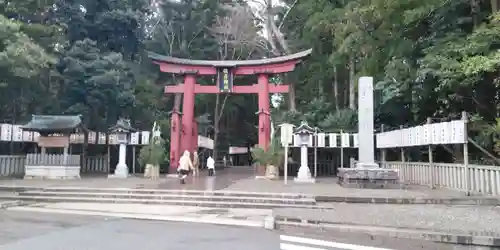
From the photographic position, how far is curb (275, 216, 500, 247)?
22.4 feet

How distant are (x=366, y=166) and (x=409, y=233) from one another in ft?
25.8

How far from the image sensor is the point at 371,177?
14.8 metres

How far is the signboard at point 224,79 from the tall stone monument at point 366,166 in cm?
906

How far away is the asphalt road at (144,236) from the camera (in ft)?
21.3

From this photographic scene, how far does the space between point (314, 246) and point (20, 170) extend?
2001cm

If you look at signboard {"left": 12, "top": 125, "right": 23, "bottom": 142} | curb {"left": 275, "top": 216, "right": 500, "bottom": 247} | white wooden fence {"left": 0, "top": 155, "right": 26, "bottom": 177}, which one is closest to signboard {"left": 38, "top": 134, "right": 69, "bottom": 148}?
signboard {"left": 12, "top": 125, "right": 23, "bottom": 142}

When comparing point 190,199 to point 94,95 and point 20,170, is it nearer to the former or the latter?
point 20,170

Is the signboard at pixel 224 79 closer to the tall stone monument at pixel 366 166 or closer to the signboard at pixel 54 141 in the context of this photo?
the signboard at pixel 54 141

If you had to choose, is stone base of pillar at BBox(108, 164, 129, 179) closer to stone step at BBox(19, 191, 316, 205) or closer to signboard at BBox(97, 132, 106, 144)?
signboard at BBox(97, 132, 106, 144)

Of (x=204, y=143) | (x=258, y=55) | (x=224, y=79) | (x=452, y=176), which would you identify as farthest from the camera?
(x=258, y=55)

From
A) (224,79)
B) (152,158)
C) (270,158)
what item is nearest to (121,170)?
(152,158)

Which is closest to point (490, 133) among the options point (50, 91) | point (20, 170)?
point (20, 170)

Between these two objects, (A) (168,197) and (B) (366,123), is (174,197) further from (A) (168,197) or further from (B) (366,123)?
(B) (366,123)

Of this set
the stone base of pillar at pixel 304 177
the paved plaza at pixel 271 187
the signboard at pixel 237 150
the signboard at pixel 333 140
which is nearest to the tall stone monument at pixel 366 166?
the paved plaza at pixel 271 187
